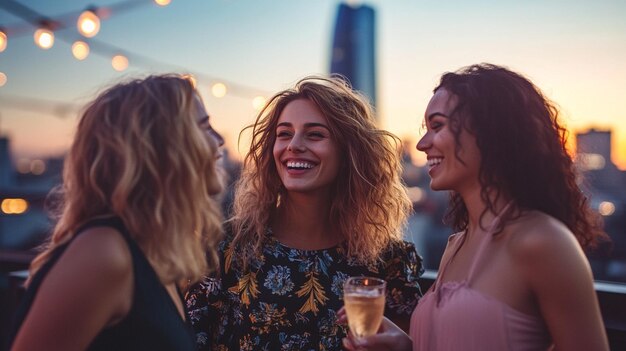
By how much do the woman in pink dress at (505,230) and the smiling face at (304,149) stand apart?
24.7 inches

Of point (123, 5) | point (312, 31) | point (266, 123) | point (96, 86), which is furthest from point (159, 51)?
point (96, 86)

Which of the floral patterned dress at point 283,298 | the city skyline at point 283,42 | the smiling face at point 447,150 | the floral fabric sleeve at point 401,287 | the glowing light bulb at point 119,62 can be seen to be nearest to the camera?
the smiling face at point 447,150

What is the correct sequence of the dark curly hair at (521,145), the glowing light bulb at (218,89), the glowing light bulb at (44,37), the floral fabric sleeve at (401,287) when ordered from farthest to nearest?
the glowing light bulb at (218,89) < the glowing light bulb at (44,37) < the floral fabric sleeve at (401,287) < the dark curly hair at (521,145)

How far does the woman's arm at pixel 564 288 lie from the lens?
1.39 meters

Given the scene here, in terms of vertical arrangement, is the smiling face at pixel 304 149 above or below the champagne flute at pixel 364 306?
above

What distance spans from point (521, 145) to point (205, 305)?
1373 mm

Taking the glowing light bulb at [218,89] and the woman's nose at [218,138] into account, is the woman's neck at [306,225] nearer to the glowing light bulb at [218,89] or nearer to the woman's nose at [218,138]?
the woman's nose at [218,138]

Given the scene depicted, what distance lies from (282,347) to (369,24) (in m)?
17.0

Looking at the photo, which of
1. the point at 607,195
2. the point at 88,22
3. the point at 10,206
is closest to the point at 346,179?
the point at 88,22

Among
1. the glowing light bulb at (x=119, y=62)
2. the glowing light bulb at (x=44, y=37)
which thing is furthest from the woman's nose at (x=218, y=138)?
the glowing light bulb at (x=119, y=62)

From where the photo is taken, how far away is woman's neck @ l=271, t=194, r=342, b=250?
7.73 ft

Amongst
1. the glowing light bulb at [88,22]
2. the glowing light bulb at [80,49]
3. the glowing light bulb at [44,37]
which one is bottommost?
the glowing light bulb at [80,49]

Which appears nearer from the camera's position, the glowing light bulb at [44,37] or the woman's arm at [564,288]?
the woman's arm at [564,288]

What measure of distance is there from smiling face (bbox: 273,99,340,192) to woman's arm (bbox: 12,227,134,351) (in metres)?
1.19
